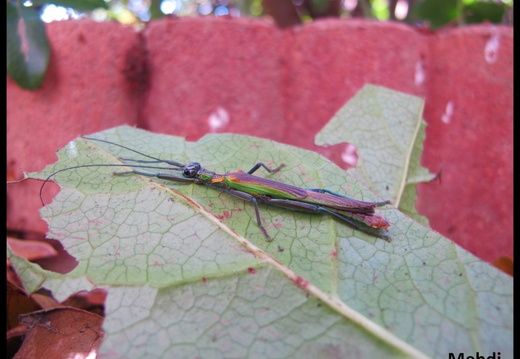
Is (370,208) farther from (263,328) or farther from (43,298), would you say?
(43,298)

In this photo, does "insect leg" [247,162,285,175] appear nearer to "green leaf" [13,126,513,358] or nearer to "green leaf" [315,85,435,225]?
"green leaf" [13,126,513,358]

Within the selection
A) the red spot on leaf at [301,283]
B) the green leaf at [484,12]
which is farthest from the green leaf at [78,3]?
the green leaf at [484,12]

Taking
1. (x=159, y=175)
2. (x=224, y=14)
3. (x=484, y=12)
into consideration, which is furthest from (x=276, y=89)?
(x=484, y=12)

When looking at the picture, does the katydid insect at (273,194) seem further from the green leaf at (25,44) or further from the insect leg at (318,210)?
the green leaf at (25,44)

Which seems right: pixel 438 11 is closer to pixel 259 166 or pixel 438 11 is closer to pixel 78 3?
pixel 259 166

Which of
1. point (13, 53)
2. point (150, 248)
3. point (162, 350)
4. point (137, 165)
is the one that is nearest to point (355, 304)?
point (162, 350)
